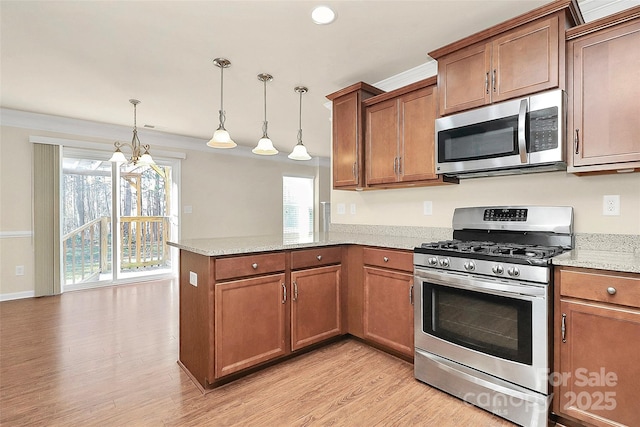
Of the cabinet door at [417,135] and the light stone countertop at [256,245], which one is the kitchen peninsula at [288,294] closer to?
the light stone countertop at [256,245]

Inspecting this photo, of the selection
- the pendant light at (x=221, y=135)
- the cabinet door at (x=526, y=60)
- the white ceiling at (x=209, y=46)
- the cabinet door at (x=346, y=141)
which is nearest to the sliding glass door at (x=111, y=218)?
the white ceiling at (x=209, y=46)

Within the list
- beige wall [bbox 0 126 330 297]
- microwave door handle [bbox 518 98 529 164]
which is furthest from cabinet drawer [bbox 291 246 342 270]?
beige wall [bbox 0 126 330 297]

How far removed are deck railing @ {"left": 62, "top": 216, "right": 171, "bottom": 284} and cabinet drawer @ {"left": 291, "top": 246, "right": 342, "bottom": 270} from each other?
4.03 metres

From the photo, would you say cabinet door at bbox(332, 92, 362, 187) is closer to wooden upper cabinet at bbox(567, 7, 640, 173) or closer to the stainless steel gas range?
the stainless steel gas range

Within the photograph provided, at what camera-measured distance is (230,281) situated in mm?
2059

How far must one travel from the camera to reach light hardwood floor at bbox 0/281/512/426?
177 cm

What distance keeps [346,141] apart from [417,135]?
76 centimetres

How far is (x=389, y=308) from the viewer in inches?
96.7

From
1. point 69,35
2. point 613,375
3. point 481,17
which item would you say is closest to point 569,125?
point 481,17

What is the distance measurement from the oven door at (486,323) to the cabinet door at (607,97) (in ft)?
2.79

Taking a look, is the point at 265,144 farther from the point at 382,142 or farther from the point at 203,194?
the point at 203,194

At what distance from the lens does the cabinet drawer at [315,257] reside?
95.3 inches

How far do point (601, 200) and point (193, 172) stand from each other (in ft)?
18.4

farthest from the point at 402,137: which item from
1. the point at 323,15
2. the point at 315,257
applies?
the point at 315,257
